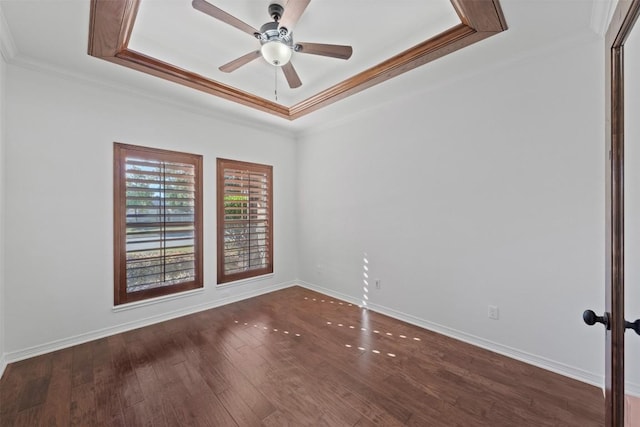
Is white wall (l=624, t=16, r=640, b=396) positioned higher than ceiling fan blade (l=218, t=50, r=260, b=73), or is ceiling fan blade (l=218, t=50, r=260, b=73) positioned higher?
ceiling fan blade (l=218, t=50, r=260, b=73)

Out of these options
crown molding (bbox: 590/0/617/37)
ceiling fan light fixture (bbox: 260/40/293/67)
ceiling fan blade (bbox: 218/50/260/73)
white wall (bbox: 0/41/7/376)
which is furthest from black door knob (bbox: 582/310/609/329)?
white wall (bbox: 0/41/7/376)

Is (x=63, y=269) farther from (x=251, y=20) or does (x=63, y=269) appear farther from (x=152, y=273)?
(x=251, y=20)

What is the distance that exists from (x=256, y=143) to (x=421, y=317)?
3330 mm

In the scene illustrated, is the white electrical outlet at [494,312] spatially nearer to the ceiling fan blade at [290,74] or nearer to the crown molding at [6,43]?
the ceiling fan blade at [290,74]

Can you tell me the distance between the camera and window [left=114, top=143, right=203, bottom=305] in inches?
115

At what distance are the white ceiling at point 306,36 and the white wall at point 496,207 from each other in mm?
257

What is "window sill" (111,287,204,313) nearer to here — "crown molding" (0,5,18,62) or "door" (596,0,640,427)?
"crown molding" (0,5,18,62)

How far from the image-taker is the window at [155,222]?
2.91 metres

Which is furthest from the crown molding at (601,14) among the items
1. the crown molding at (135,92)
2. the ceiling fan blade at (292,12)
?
A: the crown molding at (135,92)

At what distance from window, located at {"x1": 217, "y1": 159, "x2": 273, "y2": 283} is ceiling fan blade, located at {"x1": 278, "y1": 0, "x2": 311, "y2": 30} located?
2.25 metres

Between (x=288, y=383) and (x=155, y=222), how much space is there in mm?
2335

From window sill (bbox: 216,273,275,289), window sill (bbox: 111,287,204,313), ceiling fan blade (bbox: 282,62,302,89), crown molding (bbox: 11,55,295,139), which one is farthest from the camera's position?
window sill (bbox: 216,273,275,289)

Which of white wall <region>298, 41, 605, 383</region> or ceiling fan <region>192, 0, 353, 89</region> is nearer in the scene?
ceiling fan <region>192, 0, 353, 89</region>

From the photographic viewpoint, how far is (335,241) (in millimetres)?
4043
